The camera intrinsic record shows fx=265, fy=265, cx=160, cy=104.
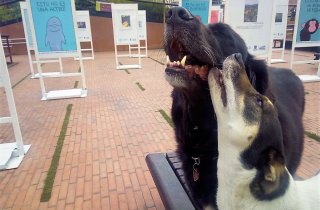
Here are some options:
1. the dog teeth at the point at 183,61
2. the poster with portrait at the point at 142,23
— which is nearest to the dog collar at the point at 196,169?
the dog teeth at the point at 183,61

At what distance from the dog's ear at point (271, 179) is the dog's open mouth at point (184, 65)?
0.76 metres

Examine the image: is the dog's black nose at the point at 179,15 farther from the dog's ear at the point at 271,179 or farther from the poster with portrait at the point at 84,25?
the poster with portrait at the point at 84,25

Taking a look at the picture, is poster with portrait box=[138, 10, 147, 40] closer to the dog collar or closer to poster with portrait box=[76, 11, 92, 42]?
poster with portrait box=[76, 11, 92, 42]

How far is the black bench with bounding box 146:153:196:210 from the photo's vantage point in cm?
211

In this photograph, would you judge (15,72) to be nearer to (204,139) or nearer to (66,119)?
(66,119)

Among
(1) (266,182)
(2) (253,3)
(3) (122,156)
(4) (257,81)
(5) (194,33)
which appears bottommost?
(3) (122,156)

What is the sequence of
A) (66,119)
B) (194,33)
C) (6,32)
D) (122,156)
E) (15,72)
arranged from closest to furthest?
(194,33), (122,156), (66,119), (15,72), (6,32)

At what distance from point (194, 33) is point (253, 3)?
545 cm

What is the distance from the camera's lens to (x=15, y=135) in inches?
166

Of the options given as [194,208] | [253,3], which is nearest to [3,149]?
[194,208]

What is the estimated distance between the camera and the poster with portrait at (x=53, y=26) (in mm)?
6965

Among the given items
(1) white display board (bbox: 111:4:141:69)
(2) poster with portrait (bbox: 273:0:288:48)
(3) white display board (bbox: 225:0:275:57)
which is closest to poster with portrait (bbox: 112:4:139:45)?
(1) white display board (bbox: 111:4:141:69)

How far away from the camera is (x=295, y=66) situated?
11.7 m

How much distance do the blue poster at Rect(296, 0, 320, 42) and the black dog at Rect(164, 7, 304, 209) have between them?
24.2 feet
